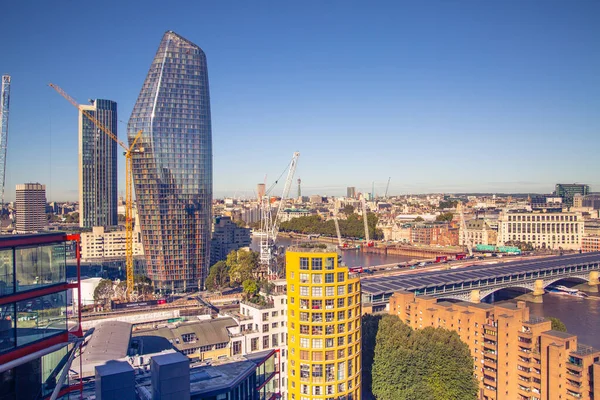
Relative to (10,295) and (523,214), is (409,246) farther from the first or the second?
(10,295)

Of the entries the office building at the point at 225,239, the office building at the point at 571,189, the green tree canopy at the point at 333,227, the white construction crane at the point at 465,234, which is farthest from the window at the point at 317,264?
the office building at the point at 571,189

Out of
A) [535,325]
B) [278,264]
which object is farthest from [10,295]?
[278,264]

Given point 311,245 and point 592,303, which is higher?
point 311,245

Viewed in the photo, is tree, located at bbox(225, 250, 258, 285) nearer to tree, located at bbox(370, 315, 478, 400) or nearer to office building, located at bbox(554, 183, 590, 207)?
tree, located at bbox(370, 315, 478, 400)

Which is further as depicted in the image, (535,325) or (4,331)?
(535,325)

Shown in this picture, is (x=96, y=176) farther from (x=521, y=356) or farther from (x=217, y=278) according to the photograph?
(x=521, y=356)

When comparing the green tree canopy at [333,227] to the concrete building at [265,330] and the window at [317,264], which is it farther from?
the window at [317,264]

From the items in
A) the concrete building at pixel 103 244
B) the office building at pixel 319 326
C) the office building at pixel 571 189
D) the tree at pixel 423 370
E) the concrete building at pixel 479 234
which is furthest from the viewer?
the office building at pixel 571 189
